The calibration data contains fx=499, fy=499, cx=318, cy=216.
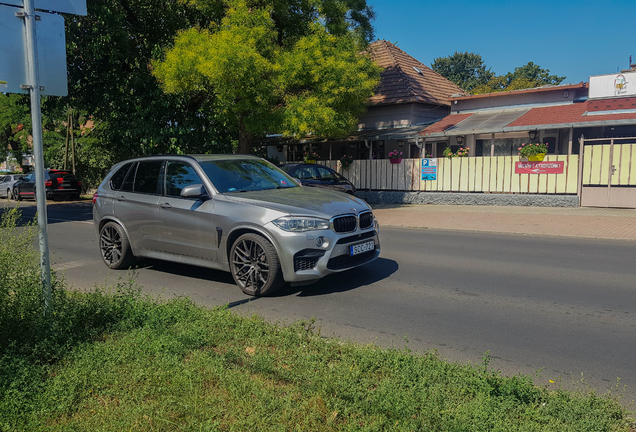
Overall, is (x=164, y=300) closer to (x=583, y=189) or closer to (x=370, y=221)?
(x=370, y=221)

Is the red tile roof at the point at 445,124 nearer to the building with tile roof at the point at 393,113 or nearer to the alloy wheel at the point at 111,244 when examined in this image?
the building with tile roof at the point at 393,113

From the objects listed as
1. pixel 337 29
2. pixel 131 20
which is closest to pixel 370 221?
pixel 337 29

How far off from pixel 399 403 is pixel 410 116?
77.7 ft

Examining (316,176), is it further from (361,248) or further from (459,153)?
(361,248)

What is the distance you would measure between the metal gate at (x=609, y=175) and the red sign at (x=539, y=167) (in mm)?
823

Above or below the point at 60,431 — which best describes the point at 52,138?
above

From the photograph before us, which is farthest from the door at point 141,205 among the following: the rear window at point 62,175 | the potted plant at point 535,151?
the rear window at point 62,175

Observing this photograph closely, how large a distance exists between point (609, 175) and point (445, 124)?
8.09 m

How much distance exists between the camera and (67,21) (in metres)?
16.2

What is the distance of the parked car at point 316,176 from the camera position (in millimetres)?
18102

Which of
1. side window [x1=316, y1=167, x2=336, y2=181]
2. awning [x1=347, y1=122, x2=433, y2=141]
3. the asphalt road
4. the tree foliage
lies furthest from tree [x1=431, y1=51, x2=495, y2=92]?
the asphalt road

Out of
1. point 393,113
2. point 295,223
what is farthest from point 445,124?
point 295,223

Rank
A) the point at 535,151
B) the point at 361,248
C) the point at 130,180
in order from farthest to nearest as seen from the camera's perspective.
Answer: the point at 535,151 → the point at 130,180 → the point at 361,248

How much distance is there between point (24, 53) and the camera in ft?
14.3
